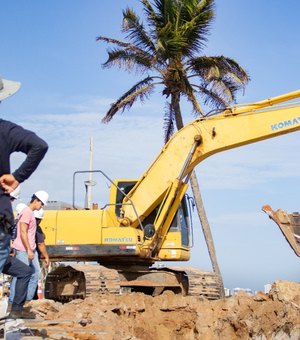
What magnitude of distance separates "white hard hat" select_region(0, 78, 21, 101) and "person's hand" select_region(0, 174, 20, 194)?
1.78 ft

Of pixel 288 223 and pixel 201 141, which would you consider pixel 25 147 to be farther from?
pixel 288 223

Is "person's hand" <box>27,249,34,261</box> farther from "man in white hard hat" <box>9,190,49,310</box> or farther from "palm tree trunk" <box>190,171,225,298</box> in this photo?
"palm tree trunk" <box>190,171,225,298</box>

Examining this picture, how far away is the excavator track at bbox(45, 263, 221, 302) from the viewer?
42.9ft

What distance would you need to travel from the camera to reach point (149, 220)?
47.1ft

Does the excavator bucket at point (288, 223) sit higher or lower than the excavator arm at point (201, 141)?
lower

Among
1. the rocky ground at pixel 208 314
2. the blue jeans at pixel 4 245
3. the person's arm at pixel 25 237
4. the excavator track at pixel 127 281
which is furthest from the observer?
the excavator track at pixel 127 281

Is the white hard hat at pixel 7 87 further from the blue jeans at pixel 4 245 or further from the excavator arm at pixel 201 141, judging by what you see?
the excavator arm at pixel 201 141

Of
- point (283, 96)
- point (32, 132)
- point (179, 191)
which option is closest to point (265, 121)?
point (283, 96)

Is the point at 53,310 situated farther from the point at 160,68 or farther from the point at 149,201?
the point at 160,68

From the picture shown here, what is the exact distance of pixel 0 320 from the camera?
6.50 metres

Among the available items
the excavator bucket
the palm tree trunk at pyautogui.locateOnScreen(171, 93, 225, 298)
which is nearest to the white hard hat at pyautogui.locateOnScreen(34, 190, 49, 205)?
the excavator bucket

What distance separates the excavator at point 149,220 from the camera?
13578 mm

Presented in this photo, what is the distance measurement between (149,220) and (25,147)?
393 inches

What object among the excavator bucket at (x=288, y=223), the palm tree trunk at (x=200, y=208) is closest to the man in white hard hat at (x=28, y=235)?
the excavator bucket at (x=288, y=223)
